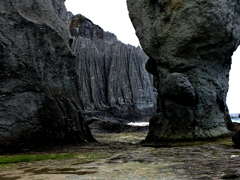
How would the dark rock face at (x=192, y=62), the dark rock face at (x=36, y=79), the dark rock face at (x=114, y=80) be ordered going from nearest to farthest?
the dark rock face at (x=36, y=79), the dark rock face at (x=192, y=62), the dark rock face at (x=114, y=80)

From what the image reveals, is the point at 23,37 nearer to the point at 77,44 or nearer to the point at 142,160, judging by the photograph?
the point at 142,160

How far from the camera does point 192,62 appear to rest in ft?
37.9

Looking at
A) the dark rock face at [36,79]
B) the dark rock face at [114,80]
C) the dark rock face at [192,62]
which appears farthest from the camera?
the dark rock face at [114,80]

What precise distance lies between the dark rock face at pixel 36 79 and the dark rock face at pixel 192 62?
3.50 m

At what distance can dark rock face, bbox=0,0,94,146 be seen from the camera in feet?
33.6

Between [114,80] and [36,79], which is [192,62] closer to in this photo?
[36,79]

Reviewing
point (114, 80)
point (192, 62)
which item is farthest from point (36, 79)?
point (114, 80)

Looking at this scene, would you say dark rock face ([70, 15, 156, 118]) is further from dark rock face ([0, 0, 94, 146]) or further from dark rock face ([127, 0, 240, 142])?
dark rock face ([127, 0, 240, 142])

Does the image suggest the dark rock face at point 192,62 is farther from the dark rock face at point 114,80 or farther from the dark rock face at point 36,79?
the dark rock face at point 114,80

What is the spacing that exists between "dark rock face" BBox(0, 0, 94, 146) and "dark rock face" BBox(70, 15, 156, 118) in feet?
94.0

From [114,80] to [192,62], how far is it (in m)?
36.3

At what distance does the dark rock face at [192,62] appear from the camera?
11.1 metres

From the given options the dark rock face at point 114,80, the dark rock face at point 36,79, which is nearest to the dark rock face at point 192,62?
the dark rock face at point 36,79

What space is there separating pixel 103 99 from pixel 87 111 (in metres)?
5.60
